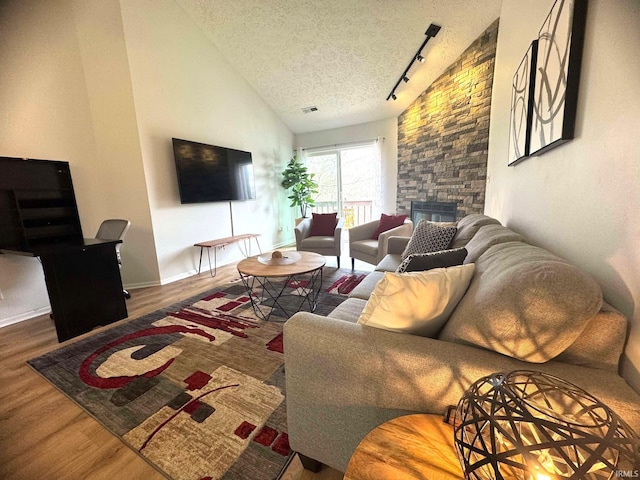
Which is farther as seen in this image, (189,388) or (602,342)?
(189,388)

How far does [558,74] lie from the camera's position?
4.02 feet

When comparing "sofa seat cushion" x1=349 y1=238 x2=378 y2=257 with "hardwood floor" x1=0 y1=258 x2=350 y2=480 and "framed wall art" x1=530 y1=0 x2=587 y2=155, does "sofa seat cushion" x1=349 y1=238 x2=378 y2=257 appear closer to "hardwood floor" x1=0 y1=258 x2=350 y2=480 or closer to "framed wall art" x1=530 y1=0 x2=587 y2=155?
"framed wall art" x1=530 y1=0 x2=587 y2=155

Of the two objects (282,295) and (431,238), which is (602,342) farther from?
(282,295)

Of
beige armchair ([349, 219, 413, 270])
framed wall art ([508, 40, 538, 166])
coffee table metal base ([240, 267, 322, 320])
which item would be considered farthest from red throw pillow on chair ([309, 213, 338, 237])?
framed wall art ([508, 40, 538, 166])

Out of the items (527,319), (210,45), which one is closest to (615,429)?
(527,319)

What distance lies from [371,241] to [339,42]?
2.69 m

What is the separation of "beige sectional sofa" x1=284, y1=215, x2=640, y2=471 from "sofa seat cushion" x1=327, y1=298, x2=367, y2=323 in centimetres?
45

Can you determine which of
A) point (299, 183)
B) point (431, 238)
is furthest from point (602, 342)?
point (299, 183)

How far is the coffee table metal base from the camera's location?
2570mm

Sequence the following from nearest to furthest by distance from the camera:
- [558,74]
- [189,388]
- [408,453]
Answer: [408,453] → [558,74] → [189,388]

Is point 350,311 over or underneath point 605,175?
underneath

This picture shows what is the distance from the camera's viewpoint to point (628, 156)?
794 millimetres

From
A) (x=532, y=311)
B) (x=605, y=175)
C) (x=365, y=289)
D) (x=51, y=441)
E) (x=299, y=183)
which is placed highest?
(x=299, y=183)

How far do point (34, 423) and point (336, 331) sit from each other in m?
1.76
